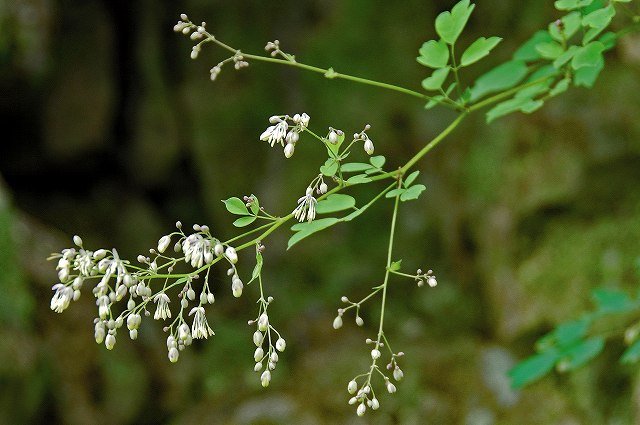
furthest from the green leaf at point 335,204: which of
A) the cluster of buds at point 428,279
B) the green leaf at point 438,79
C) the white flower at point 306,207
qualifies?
the green leaf at point 438,79

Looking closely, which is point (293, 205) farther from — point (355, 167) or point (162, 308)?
point (162, 308)

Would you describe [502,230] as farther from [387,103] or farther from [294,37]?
[294,37]

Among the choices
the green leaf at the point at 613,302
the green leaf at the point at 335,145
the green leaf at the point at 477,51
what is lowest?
the green leaf at the point at 613,302

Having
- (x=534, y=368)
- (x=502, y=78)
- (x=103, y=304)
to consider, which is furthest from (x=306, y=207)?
(x=534, y=368)

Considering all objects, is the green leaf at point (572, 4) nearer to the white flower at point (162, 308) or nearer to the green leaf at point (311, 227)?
the green leaf at point (311, 227)

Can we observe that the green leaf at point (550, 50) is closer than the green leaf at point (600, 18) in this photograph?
No

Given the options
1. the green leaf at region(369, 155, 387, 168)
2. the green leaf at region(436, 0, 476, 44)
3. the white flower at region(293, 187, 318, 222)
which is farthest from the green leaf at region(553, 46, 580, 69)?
the white flower at region(293, 187, 318, 222)
